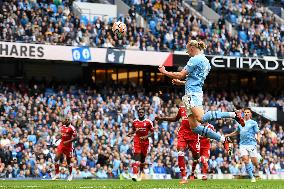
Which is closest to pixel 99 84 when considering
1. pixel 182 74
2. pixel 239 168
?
pixel 239 168

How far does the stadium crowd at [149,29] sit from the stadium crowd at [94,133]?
2812 mm

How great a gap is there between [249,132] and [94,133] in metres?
11.2

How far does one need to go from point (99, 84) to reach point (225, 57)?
290 inches

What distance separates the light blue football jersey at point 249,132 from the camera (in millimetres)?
25141

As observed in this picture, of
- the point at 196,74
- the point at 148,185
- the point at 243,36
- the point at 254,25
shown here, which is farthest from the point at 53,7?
the point at 196,74

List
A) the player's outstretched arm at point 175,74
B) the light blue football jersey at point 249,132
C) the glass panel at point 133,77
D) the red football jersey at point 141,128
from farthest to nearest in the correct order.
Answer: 1. the glass panel at point 133,77
2. the light blue football jersey at point 249,132
3. the red football jersey at point 141,128
4. the player's outstretched arm at point 175,74

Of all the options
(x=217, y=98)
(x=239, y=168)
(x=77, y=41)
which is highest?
(x=77, y=41)

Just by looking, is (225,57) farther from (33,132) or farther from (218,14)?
(33,132)

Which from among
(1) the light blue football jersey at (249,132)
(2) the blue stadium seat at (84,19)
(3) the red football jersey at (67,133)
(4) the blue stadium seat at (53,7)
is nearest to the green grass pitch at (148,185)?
(1) the light blue football jersey at (249,132)

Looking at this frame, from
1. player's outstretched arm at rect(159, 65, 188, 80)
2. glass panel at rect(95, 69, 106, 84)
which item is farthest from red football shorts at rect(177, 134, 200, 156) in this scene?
glass panel at rect(95, 69, 106, 84)

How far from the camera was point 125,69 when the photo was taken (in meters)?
43.3

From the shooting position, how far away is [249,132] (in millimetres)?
25359

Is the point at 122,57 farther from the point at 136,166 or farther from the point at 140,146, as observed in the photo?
the point at 136,166

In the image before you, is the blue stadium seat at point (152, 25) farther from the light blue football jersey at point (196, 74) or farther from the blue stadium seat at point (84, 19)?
the light blue football jersey at point (196, 74)
